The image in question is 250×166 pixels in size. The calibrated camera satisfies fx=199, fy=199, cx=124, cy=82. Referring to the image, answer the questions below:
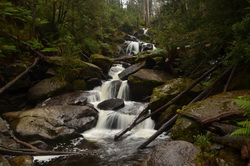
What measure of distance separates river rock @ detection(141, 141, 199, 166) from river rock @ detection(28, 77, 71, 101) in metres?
7.80

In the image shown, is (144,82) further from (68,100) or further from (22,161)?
(22,161)

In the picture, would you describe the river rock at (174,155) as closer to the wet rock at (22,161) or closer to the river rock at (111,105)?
the wet rock at (22,161)

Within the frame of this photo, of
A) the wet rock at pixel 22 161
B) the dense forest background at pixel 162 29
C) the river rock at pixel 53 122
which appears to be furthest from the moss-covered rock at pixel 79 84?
the wet rock at pixel 22 161

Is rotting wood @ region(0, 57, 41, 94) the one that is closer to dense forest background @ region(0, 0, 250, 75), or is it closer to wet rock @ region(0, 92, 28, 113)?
dense forest background @ region(0, 0, 250, 75)

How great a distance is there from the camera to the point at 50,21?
42.7 feet

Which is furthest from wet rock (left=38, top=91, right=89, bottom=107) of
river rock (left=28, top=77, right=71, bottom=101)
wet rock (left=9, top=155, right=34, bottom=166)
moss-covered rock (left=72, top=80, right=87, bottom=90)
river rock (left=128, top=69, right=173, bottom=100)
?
wet rock (left=9, top=155, right=34, bottom=166)

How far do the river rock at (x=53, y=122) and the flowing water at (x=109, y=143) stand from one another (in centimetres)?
38

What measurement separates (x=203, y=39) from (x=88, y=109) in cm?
564

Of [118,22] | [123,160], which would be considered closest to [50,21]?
[123,160]

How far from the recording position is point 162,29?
10.2 metres

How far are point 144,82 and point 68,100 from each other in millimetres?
4109

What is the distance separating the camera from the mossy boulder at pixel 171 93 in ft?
27.0

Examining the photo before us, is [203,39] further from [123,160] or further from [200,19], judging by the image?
[123,160]

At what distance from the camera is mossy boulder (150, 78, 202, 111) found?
8242mm
